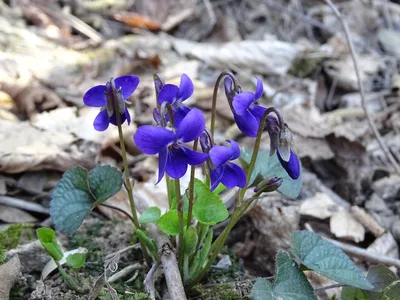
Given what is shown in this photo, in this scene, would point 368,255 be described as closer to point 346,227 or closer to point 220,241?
point 346,227

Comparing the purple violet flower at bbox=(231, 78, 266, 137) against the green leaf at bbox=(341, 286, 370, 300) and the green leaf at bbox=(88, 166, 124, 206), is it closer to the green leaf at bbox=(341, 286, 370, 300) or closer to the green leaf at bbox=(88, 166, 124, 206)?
the green leaf at bbox=(88, 166, 124, 206)

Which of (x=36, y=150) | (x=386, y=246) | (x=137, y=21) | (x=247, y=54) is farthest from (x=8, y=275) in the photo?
(x=137, y=21)

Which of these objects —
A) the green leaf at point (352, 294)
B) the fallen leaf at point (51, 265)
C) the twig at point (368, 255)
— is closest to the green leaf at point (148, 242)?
the fallen leaf at point (51, 265)

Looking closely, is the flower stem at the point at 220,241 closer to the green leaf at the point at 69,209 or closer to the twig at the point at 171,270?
the twig at the point at 171,270

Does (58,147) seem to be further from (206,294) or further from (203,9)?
(203,9)

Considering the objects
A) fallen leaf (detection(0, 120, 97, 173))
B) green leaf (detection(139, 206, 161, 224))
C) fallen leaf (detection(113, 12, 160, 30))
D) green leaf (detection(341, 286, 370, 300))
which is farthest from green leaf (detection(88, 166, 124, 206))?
fallen leaf (detection(113, 12, 160, 30))

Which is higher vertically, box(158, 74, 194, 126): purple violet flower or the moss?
box(158, 74, 194, 126): purple violet flower

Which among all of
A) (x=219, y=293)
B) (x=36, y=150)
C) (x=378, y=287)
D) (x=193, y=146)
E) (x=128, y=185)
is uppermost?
(x=193, y=146)
